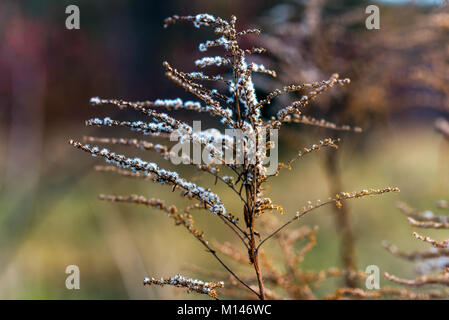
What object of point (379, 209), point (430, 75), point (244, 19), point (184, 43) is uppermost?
point (244, 19)

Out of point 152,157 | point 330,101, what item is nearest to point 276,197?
point 152,157

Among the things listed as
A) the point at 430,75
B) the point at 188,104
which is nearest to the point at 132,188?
the point at 430,75

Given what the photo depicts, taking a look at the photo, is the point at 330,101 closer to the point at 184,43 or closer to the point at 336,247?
the point at 336,247

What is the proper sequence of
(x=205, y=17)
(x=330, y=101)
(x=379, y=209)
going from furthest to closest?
(x=379, y=209), (x=330, y=101), (x=205, y=17)

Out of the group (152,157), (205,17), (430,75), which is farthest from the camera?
(152,157)

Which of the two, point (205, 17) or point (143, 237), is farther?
point (143, 237)
